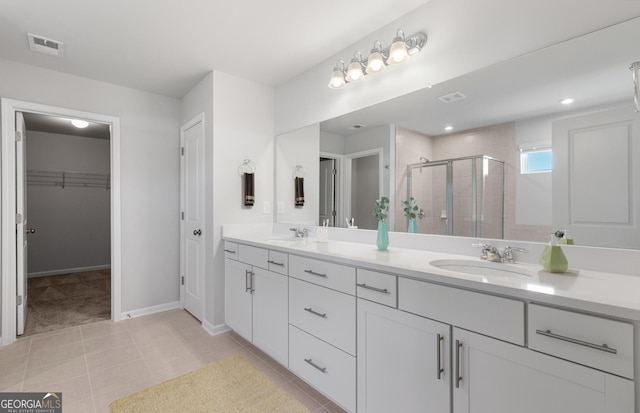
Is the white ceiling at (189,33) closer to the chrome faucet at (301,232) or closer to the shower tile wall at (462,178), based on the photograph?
the shower tile wall at (462,178)

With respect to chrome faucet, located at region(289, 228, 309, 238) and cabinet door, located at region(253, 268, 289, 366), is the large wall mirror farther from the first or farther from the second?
cabinet door, located at region(253, 268, 289, 366)

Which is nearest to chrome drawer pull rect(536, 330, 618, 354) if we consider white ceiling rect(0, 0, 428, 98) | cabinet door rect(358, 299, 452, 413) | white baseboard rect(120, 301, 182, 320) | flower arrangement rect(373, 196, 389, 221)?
cabinet door rect(358, 299, 452, 413)

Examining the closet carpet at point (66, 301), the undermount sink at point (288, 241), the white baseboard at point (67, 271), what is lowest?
the closet carpet at point (66, 301)

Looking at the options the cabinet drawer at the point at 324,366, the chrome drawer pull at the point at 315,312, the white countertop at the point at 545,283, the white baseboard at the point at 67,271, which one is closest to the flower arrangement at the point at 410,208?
the white countertop at the point at 545,283

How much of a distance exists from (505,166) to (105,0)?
2521mm

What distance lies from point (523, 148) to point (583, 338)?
967mm

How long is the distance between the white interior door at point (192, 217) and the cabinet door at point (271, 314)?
3.20 ft

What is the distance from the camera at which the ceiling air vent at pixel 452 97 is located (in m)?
1.74

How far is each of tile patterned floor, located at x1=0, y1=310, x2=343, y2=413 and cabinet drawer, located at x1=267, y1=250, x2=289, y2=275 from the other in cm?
74

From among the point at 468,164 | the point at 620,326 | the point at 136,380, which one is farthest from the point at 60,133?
the point at 620,326

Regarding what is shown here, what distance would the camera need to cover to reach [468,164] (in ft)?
5.68

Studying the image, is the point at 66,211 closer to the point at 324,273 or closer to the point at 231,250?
the point at 231,250

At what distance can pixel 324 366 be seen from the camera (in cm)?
170

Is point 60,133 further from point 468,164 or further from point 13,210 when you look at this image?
point 468,164
